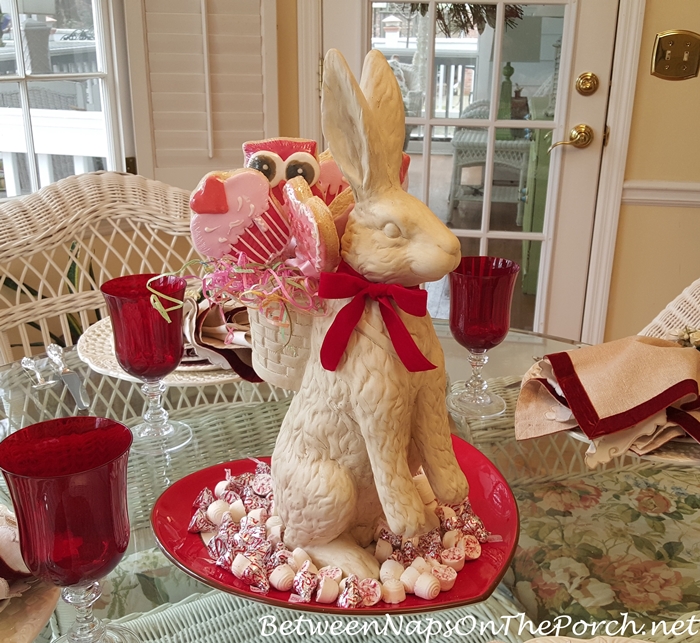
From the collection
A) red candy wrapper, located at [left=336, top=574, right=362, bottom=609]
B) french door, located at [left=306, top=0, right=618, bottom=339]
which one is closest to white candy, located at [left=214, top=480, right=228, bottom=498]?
red candy wrapper, located at [left=336, top=574, right=362, bottom=609]

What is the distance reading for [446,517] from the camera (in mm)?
734

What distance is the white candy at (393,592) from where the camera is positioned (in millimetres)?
633

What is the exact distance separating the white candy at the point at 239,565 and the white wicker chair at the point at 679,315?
956 millimetres

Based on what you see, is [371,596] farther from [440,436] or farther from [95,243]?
[95,243]

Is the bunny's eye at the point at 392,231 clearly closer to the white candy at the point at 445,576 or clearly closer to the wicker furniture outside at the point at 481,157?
the white candy at the point at 445,576

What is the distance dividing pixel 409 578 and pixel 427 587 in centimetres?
2

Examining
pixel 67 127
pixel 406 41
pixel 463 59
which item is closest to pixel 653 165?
pixel 463 59

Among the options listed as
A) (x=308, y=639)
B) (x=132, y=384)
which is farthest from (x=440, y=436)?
(x=132, y=384)

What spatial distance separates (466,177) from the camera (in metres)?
2.44

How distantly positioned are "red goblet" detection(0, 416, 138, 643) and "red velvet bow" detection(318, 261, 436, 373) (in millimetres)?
211

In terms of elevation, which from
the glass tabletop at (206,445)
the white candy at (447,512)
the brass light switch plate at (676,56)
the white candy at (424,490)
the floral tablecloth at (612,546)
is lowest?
the floral tablecloth at (612,546)

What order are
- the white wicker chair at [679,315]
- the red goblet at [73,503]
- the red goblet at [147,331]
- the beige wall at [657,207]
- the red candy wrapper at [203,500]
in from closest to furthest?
the red goblet at [73,503] → the red candy wrapper at [203,500] → the red goblet at [147,331] → the white wicker chair at [679,315] → the beige wall at [657,207]

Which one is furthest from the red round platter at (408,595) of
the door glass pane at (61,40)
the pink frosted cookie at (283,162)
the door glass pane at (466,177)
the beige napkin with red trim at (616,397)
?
the door glass pane at (61,40)

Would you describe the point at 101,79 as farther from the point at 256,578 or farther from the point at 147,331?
the point at 256,578
